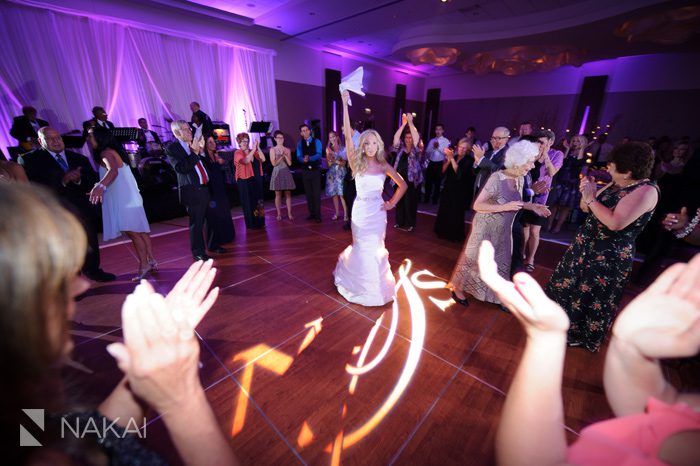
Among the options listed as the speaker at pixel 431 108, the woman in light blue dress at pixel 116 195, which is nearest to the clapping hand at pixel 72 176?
the woman in light blue dress at pixel 116 195

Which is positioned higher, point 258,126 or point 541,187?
point 258,126

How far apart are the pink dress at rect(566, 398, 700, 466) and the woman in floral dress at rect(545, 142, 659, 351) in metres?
1.90

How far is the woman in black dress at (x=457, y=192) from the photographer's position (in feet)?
15.1

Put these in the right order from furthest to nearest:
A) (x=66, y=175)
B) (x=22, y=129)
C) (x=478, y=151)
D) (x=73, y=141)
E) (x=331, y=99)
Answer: (x=331, y=99)
(x=73, y=141)
(x=22, y=129)
(x=478, y=151)
(x=66, y=175)

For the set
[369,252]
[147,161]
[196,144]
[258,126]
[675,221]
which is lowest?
[369,252]

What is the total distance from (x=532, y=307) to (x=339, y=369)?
1805 millimetres

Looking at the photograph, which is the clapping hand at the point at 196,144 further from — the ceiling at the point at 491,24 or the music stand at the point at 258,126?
the music stand at the point at 258,126

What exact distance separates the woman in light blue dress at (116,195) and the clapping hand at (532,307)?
11.9 ft

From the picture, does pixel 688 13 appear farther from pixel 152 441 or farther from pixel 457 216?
pixel 152 441

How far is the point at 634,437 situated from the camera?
60cm

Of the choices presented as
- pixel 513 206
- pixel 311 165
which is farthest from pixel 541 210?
pixel 311 165

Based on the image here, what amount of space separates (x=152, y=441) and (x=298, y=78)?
1052 centimetres

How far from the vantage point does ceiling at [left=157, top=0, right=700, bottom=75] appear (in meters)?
5.01

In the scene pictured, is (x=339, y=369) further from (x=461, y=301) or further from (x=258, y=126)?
(x=258, y=126)
